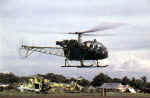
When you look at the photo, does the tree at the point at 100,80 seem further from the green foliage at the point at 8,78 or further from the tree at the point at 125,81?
the green foliage at the point at 8,78

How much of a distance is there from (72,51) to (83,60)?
7.22ft

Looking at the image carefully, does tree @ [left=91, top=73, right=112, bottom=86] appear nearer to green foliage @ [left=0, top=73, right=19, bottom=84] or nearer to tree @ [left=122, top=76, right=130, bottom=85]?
tree @ [left=122, top=76, right=130, bottom=85]

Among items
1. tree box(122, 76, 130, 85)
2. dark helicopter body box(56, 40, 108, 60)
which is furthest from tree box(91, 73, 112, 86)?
dark helicopter body box(56, 40, 108, 60)

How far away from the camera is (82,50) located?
4203 centimetres

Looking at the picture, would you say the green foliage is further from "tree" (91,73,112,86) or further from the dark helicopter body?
the dark helicopter body

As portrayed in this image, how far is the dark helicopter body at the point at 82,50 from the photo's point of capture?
41281mm

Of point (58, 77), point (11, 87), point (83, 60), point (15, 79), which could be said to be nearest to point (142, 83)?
point (58, 77)

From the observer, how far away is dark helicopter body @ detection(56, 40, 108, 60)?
135 feet

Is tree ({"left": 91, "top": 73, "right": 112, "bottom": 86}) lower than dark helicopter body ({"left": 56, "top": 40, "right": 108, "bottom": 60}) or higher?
lower

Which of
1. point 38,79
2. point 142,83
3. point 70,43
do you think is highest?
point 70,43

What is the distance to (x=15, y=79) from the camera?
129 metres

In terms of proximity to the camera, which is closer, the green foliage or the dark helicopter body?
the dark helicopter body

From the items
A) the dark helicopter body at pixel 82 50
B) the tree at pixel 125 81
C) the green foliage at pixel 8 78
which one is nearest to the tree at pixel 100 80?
the tree at pixel 125 81

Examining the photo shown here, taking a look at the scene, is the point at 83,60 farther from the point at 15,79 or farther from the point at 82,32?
the point at 15,79
